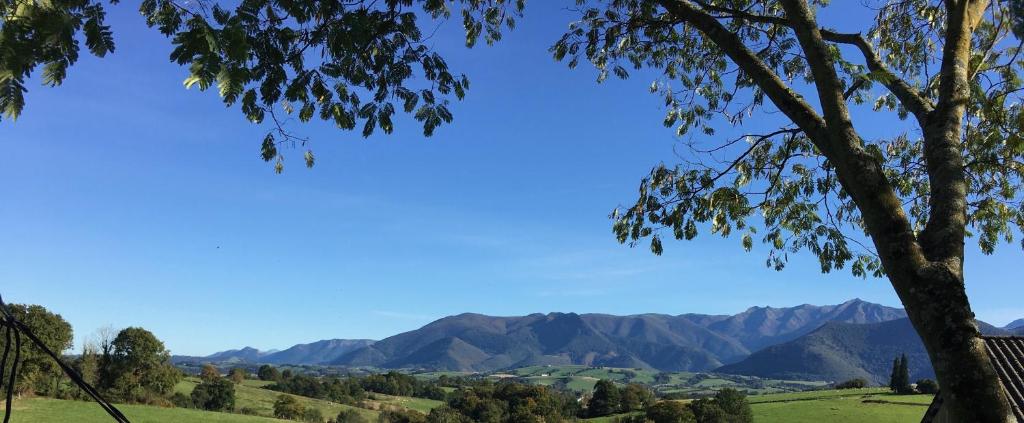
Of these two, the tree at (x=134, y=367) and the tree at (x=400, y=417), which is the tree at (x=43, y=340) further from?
the tree at (x=400, y=417)

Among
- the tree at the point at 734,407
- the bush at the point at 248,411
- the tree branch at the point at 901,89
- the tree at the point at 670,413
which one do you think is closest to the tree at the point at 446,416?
the bush at the point at 248,411

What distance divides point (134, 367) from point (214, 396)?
19.1 meters

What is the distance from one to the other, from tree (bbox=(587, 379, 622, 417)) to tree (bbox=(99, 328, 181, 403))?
72089 millimetres

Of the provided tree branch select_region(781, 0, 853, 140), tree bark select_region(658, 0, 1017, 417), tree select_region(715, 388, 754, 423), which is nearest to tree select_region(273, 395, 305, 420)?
tree select_region(715, 388, 754, 423)

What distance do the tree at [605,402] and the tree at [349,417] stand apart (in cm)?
4235

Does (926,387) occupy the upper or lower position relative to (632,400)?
upper

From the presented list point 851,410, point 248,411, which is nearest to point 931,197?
point 851,410

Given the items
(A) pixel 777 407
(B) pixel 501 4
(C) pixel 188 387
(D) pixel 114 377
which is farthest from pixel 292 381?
(B) pixel 501 4

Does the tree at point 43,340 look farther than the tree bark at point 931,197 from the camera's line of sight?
Yes

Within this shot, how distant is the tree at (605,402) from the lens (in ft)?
379

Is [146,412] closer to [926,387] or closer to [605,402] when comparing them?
[605,402]

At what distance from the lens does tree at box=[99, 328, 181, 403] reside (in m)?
75.9

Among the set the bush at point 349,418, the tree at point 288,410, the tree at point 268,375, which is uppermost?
the tree at point 268,375

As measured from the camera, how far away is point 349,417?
9812 centimetres
